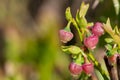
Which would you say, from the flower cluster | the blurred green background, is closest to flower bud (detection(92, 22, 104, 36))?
the flower cluster

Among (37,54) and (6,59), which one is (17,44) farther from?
(37,54)

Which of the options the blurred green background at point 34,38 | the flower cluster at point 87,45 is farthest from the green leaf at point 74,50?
the blurred green background at point 34,38

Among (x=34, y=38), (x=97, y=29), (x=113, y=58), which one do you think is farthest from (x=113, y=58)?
(x=34, y=38)

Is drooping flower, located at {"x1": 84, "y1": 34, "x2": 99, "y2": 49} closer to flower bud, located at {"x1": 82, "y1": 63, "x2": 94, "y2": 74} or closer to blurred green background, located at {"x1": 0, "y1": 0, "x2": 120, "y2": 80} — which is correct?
flower bud, located at {"x1": 82, "y1": 63, "x2": 94, "y2": 74}

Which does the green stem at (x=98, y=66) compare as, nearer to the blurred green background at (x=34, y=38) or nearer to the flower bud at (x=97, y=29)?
the flower bud at (x=97, y=29)

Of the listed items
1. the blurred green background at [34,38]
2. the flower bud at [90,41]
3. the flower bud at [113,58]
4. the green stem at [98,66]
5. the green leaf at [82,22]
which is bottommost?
the blurred green background at [34,38]

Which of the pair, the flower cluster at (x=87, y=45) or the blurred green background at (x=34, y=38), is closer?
the flower cluster at (x=87, y=45)

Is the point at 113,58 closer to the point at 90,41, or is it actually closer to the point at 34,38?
the point at 90,41

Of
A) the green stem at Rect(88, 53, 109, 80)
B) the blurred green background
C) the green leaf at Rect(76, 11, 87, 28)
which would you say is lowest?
the blurred green background

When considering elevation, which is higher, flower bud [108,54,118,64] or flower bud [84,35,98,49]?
flower bud [84,35,98,49]
